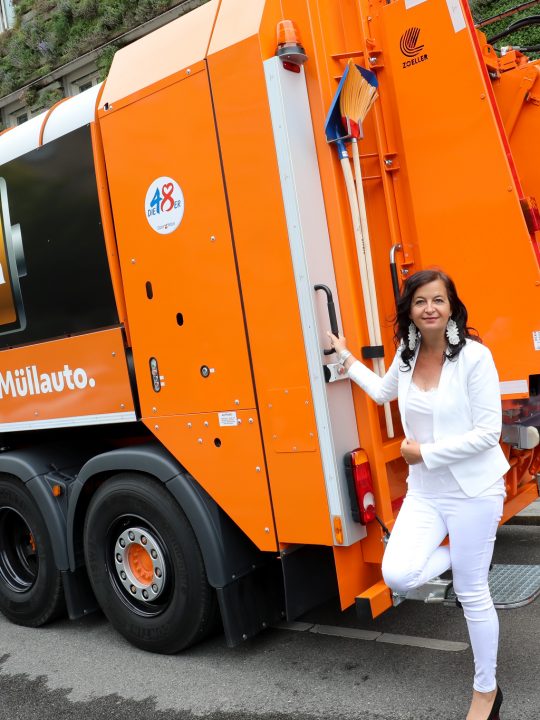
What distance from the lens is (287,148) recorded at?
335 cm

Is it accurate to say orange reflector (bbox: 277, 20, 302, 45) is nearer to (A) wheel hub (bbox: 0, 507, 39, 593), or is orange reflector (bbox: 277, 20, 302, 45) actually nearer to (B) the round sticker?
(B) the round sticker

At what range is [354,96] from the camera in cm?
338

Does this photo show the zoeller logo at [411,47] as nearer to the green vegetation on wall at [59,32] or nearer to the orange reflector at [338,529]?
the orange reflector at [338,529]

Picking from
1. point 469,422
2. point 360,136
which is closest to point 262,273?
point 360,136

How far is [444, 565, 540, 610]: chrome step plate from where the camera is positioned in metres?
3.23

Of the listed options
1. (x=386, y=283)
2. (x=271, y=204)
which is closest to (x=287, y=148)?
(x=271, y=204)

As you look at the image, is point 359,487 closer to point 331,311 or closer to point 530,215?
point 331,311

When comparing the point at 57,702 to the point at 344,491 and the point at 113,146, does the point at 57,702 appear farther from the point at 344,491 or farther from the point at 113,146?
the point at 113,146

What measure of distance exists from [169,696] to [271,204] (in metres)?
2.35

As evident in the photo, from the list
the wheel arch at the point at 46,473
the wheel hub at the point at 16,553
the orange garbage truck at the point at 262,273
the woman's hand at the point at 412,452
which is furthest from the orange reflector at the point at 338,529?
the wheel hub at the point at 16,553

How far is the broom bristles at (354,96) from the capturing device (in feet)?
11.0

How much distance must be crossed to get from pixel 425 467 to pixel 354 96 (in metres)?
1.59

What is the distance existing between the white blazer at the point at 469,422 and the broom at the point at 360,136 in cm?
50

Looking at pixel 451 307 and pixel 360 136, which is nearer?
pixel 451 307
